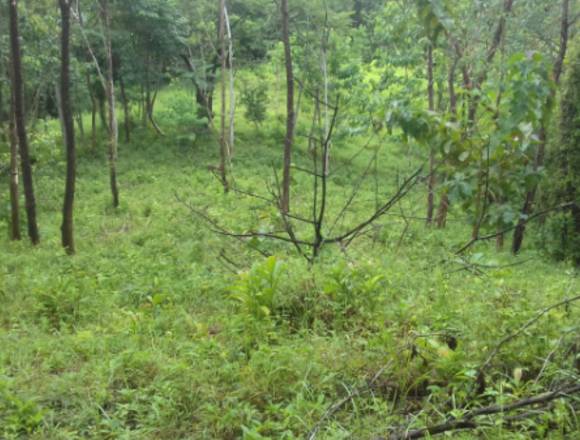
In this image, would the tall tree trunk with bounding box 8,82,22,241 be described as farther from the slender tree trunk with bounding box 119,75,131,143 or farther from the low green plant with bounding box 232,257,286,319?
the slender tree trunk with bounding box 119,75,131,143

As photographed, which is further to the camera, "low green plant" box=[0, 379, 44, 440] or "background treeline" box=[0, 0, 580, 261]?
"low green plant" box=[0, 379, 44, 440]

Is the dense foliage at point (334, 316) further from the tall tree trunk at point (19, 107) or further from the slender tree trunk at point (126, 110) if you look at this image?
the slender tree trunk at point (126, 110)

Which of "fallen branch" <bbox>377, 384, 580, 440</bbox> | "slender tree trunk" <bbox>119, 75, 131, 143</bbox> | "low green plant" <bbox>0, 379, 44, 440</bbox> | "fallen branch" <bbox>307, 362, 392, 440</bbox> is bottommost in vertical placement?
"low green plant" <bbox>0, 379, 44, 440</bbox>

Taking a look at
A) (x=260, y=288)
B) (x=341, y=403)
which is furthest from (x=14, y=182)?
(x=341, y=403)

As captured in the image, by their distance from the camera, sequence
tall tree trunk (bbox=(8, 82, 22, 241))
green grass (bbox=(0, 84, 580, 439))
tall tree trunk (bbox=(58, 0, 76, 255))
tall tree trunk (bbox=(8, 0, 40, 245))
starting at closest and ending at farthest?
green grass (bbox=(0, 84, 580, 439)), tall tree trunk (bbox=(58, 0, 76, 255)), tall tree trunk (bbox=(8, 0, 40, 245)), tall tree trunk (bbox=(8, 82, 22, 241))

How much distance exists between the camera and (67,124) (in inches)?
354

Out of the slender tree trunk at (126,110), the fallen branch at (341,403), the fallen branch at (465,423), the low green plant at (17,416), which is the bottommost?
the low green plant at (17,416)

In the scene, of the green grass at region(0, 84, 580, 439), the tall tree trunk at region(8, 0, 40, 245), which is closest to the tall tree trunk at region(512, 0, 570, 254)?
the green grass at region(0, 84, 580, 439)

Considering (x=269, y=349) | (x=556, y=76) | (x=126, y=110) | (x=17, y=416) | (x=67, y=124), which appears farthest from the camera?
(x=126, y=110)

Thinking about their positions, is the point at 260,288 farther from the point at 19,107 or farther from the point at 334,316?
the point at 19,107

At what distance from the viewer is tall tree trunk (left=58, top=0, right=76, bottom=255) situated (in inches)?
331

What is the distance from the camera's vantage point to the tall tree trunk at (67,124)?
8.40 m

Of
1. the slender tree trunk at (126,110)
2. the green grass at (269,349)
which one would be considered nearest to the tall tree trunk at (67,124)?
the green grass at (269,349)

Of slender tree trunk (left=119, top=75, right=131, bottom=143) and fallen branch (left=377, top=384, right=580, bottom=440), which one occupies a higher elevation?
slender tree trunk (left=119, top=75, right=131, bottom=143)
